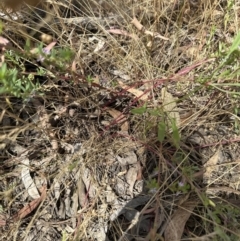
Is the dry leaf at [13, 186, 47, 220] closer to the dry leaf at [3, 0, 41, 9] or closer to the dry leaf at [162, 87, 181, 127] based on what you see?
the dry leaf at [162, 87, 181, 127]

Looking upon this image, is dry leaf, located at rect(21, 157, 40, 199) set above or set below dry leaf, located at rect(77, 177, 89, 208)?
above

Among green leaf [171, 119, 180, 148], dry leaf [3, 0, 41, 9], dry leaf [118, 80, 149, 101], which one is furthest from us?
dry leaf [118, 80, 149, 101]

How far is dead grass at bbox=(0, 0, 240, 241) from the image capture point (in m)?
1.40

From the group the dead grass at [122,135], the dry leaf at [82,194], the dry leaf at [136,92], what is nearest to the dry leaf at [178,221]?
the dead grass at [122,135]

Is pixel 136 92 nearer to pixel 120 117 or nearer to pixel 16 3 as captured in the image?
pixel 120 117

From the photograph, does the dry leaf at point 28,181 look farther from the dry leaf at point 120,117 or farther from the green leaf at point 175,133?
the green leaf at point 175,133

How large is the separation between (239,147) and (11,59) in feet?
2.82

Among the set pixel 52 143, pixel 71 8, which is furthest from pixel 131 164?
pixel 71 8

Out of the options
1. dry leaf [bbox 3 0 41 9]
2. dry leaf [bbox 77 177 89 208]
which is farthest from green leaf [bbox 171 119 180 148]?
dry leaf [bbox 3 0 41 9]

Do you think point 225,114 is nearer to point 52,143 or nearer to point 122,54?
point 122,54

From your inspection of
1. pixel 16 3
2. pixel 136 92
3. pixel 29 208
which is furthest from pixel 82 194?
pixel 16 3

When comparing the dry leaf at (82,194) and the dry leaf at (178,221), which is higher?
the dry leaf at (82,194)

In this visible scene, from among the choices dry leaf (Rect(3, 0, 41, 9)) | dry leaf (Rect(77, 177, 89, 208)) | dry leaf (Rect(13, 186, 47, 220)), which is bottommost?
dry leaf (Rect(77, 177, 89, 208))

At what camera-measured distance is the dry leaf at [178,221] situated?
1.38 meters
